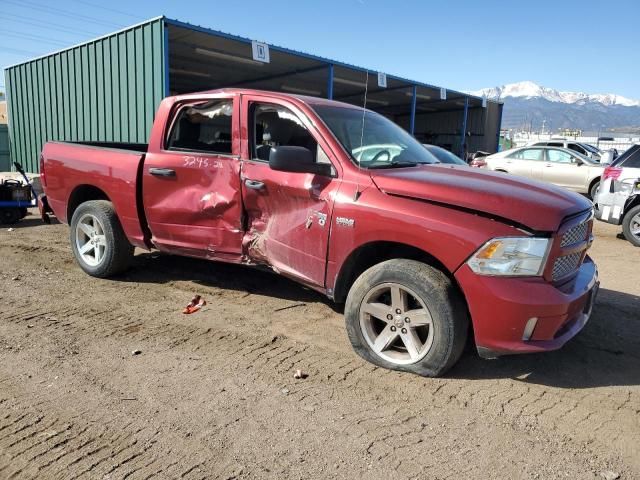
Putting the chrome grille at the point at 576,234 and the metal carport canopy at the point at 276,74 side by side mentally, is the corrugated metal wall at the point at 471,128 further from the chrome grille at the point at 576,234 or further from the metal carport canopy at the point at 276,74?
the chrome grille at the point at 576,234

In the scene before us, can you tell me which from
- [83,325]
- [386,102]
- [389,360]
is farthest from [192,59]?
[389,360]

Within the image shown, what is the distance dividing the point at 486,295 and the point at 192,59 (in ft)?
59.4

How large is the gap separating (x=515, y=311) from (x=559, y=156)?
12.7 meters

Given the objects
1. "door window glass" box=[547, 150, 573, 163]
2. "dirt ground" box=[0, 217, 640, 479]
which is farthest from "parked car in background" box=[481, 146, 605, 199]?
"dirt ground" box=[0, 217, 640, 479]

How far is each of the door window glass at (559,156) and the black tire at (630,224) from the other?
19.4 ft

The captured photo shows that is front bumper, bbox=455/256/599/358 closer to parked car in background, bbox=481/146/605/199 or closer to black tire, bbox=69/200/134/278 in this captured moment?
black tire, bbox=69/200/134/278

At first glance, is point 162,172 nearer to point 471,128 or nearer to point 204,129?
point 204,129

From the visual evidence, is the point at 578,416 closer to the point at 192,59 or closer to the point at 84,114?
the point at 84,114

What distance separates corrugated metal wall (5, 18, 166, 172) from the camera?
11594mm

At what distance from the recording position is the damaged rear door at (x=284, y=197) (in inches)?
144

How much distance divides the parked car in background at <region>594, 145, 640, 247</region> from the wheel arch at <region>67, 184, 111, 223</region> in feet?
25.6

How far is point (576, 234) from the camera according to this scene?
129 inches

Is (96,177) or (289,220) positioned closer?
(289,220)

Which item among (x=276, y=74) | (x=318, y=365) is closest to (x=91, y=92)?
(x=276, y=74)
